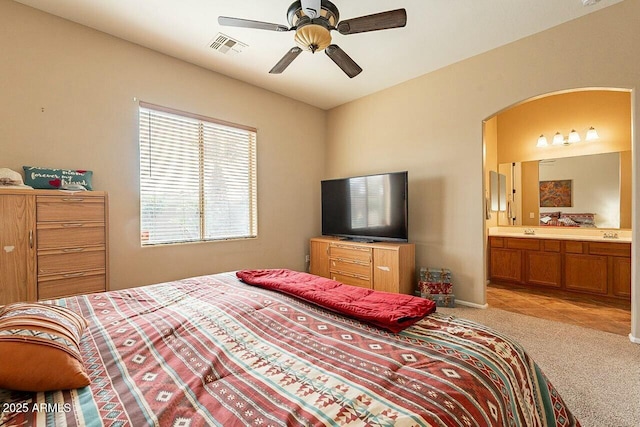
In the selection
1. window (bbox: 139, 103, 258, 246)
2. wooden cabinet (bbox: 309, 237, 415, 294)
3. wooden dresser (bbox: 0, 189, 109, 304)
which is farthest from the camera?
wooden cabinet (bbox: 309, 237, 415, 294)

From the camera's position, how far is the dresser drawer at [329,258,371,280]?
12.6ft

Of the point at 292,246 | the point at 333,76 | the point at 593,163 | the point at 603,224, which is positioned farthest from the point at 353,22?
the point at 603,224

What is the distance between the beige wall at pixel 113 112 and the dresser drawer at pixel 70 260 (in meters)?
0.46

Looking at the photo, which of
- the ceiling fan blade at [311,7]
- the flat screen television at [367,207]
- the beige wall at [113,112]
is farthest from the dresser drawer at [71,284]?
the flat screen television at [367,207]

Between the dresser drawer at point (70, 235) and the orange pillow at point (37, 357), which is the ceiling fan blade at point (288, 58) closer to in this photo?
the dresser drawer at point (70, 235)

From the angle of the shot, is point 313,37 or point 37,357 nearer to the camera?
point 37,357

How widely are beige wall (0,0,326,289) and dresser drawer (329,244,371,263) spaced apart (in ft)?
3.06

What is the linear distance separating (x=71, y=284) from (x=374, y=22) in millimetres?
3150

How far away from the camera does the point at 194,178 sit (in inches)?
138

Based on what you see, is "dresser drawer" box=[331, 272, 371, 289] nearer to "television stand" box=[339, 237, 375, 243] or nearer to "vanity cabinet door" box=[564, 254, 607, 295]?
"television stand" box=[339, 237, 375, 243]

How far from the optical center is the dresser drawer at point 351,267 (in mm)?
3840

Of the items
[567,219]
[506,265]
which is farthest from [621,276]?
[506,265]

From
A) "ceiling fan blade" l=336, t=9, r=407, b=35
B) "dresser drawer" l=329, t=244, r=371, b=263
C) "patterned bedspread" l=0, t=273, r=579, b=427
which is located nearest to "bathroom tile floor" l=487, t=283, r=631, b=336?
"dresser drawer" l=329, t=244, r=371, b=263

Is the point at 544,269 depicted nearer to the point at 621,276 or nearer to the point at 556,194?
the point at 621,276
